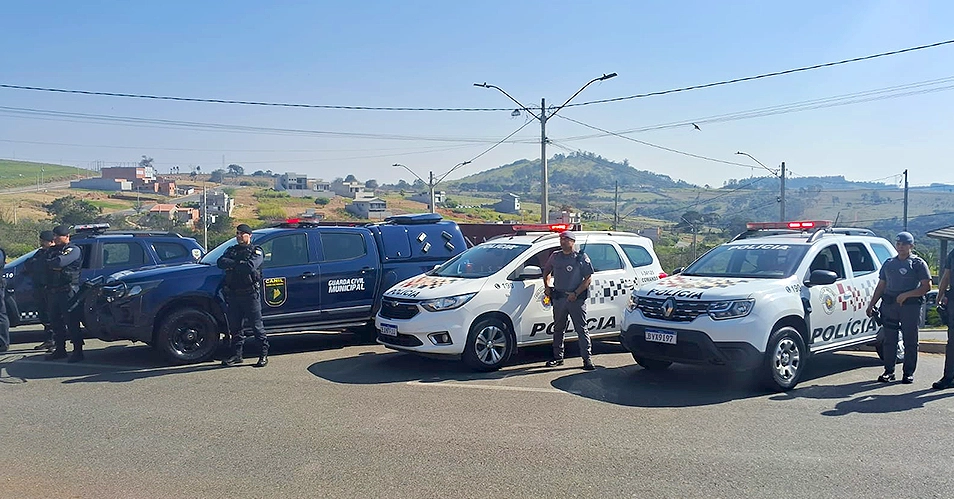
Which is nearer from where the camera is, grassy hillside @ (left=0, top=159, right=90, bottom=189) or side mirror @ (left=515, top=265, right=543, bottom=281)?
side mirror @ (left=515, top=265, right=543, bottom=281)

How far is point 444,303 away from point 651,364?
8.50 feet

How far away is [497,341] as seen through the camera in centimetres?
935

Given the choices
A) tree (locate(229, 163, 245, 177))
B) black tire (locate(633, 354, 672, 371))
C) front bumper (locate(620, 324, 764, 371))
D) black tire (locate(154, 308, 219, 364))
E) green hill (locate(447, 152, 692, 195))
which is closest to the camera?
front bumper (locate(620, 324, 764, 371))

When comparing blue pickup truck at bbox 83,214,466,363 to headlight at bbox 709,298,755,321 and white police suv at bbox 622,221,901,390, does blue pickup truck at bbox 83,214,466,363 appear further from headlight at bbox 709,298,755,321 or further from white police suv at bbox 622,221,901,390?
headlight at bbox 709,298,755,321

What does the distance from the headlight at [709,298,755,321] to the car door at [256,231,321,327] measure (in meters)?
5.68

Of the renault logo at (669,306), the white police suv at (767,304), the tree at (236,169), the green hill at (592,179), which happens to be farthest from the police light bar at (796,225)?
the tree at (236,169)

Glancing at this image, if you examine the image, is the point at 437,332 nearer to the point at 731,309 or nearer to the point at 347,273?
the point at 347,273

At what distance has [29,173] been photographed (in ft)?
369

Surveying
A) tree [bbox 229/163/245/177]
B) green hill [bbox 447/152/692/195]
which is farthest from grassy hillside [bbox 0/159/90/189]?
green hill [bbox 447/152/692/195]

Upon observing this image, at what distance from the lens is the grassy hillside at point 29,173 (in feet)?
309

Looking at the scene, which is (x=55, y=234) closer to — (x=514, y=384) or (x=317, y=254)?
(x=317, y=254)

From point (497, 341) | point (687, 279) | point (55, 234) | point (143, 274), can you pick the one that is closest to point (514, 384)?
point (497, 341)

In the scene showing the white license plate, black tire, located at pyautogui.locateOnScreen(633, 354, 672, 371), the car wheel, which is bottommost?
black tire, located at pyautogui.locateOnScreen(633, 354, 672, 371)

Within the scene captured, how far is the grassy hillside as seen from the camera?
94.3 metres
